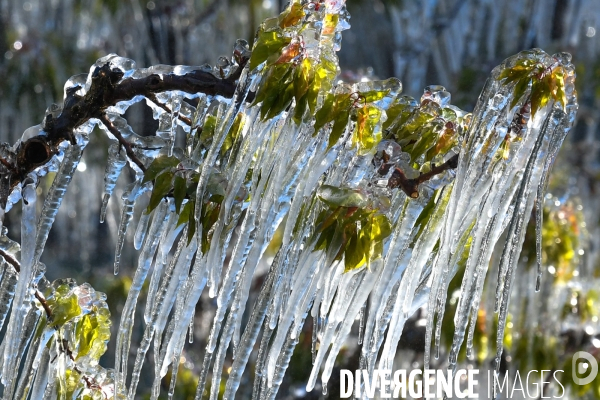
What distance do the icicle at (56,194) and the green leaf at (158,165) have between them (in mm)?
111

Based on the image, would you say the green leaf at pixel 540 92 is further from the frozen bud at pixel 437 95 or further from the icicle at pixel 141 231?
the icicle at pixel 141 231

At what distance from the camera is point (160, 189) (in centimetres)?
89

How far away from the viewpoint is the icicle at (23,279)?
974mm

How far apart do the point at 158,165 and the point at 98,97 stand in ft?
0.44

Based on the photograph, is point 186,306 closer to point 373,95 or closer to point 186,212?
point 186,212

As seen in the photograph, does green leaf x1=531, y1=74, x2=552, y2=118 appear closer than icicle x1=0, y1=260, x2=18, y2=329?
Yes

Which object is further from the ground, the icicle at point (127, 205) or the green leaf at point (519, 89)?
the green leaf at point (519, 89)

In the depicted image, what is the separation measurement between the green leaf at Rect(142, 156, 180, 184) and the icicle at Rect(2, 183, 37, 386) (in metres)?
0.16

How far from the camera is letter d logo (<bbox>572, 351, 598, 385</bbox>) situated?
8.02 feet

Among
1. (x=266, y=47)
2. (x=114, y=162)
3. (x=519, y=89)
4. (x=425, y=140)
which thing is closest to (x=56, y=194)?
(x=114, y=162)

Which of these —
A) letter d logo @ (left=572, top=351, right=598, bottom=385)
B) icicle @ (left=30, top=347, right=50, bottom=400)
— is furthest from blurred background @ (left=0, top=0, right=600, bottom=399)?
icicle @ (left=30, top=347, right=50, bottom=400)

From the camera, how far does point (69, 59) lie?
13.7 feet

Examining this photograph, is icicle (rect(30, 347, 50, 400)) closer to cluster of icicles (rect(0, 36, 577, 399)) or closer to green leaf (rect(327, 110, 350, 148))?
cluster of icicles (rect(0, 36, 577, 399))

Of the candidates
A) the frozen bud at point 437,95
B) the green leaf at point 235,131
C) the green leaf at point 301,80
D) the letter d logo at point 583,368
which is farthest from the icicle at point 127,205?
the letter d logo at point 583,368
